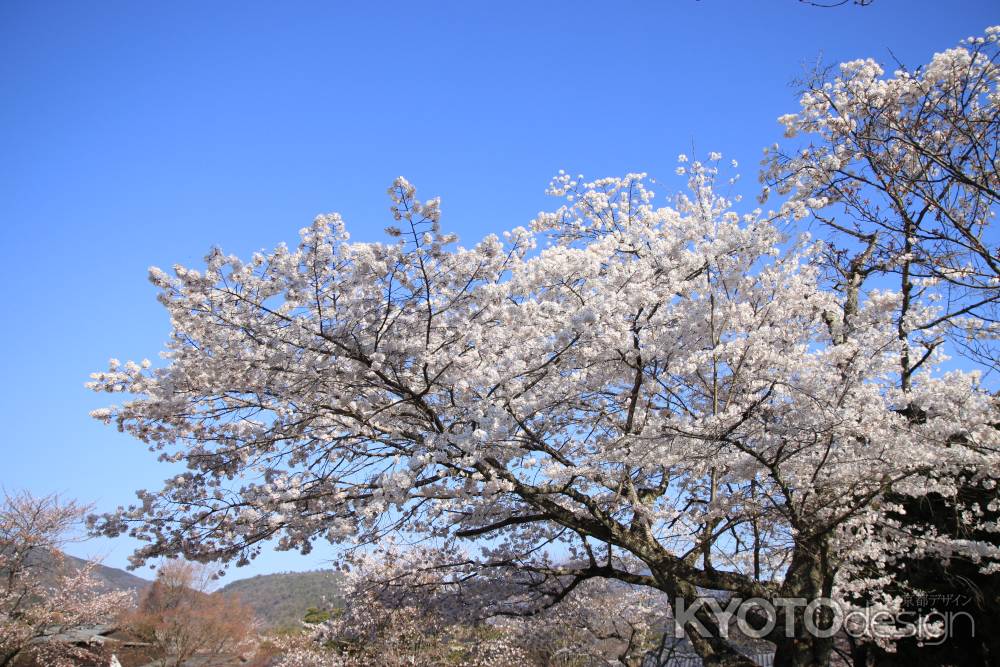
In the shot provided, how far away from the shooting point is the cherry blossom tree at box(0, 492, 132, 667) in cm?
1716

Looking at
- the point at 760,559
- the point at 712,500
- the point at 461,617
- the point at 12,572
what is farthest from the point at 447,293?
the point at 12,572

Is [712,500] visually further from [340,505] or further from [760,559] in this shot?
[340,505]

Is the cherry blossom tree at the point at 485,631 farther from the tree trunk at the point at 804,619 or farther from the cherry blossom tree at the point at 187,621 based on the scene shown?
the cherry blossom tree at the point at 187,621

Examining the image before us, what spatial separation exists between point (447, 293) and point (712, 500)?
11.8 ft

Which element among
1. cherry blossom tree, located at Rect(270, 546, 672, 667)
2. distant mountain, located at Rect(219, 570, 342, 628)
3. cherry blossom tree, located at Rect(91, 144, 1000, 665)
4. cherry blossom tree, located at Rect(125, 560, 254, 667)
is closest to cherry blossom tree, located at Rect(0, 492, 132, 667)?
cherry blossom tree, located at Rect(125, 560, 254, 667)

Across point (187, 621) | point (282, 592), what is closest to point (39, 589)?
point (187, 621)

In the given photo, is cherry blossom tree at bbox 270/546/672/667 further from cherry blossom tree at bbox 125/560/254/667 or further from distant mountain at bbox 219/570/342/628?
distant mountain at bbox 219/570/342/628

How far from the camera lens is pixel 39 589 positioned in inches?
723

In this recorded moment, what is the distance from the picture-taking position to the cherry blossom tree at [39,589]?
1716cm

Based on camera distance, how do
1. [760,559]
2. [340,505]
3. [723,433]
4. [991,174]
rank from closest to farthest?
[991,174]
[723,433]
[340,505]
[760,559]

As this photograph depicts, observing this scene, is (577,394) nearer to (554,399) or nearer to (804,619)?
(554,399)

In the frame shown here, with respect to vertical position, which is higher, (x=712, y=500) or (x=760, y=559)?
(x=712, y=500)

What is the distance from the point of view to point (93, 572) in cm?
2411

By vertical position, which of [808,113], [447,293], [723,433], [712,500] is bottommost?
[712,500]
